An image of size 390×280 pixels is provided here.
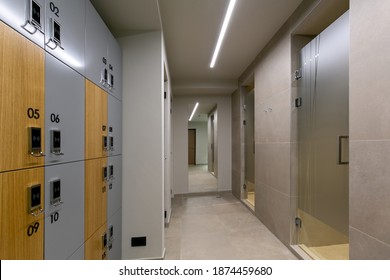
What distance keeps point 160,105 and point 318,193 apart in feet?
6.52

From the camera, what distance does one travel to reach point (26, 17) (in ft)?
2.97

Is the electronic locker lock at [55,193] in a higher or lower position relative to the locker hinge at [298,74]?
lower

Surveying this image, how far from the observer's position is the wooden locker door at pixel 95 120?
146cm

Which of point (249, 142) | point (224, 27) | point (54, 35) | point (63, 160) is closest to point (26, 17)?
point (54, 35)

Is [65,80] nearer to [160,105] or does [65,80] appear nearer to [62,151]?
[62,151]

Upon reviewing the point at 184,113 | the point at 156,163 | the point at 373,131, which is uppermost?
the point at 184,113

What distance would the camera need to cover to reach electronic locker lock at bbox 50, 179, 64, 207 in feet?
3.46

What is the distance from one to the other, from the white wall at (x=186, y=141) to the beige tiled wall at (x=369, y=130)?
370cm

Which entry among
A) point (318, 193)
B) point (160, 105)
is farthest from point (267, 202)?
point (160, 105)

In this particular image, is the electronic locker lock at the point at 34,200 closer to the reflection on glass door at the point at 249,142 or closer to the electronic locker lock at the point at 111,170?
the electronic locker lock at the point at 111,170

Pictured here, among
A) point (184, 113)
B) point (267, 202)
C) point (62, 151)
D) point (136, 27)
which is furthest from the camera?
point (184, 113)

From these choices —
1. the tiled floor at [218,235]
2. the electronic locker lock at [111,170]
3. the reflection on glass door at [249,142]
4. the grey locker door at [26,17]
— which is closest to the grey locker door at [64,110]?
the grey locker door at [26,17]

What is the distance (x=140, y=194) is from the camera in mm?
2164

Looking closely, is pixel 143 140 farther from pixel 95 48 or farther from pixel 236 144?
pixel 236 144
